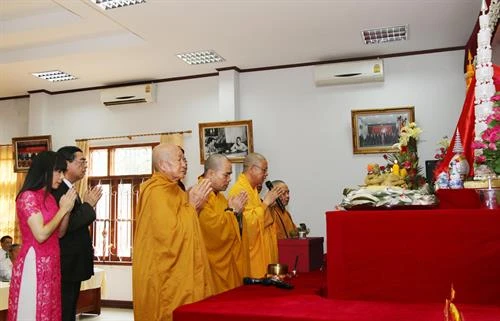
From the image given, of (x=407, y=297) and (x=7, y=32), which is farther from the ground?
(x=7, y=32)

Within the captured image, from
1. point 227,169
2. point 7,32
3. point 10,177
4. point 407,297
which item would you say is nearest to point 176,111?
point 7,32

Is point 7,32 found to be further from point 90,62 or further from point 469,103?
point 469,103

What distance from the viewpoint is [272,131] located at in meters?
Answer: 6.39

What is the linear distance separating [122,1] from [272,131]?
2635 mm

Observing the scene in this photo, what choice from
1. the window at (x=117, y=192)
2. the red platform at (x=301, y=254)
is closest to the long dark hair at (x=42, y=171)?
the red platform at (x=301, y=254)

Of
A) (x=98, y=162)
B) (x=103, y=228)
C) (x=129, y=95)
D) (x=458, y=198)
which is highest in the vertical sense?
(x=129, y=95)

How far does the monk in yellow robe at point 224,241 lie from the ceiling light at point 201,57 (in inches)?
111

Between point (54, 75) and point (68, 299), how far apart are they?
14.0 ft

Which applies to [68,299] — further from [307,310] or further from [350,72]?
[350,72]

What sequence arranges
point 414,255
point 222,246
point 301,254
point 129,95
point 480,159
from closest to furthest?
point 414,255 < point 480,159 < point 301,254 < point 222,246 < point 129,95

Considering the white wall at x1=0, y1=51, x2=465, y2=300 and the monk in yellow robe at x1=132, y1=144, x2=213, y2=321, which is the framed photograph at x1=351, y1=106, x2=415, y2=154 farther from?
the monk in yellow robe at x1=132, y1=144, x2=213, y2=321

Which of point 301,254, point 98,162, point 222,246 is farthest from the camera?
point 98,162

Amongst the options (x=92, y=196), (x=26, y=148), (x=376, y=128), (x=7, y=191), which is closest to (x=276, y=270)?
(x=92, y=196)

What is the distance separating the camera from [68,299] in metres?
3.24
